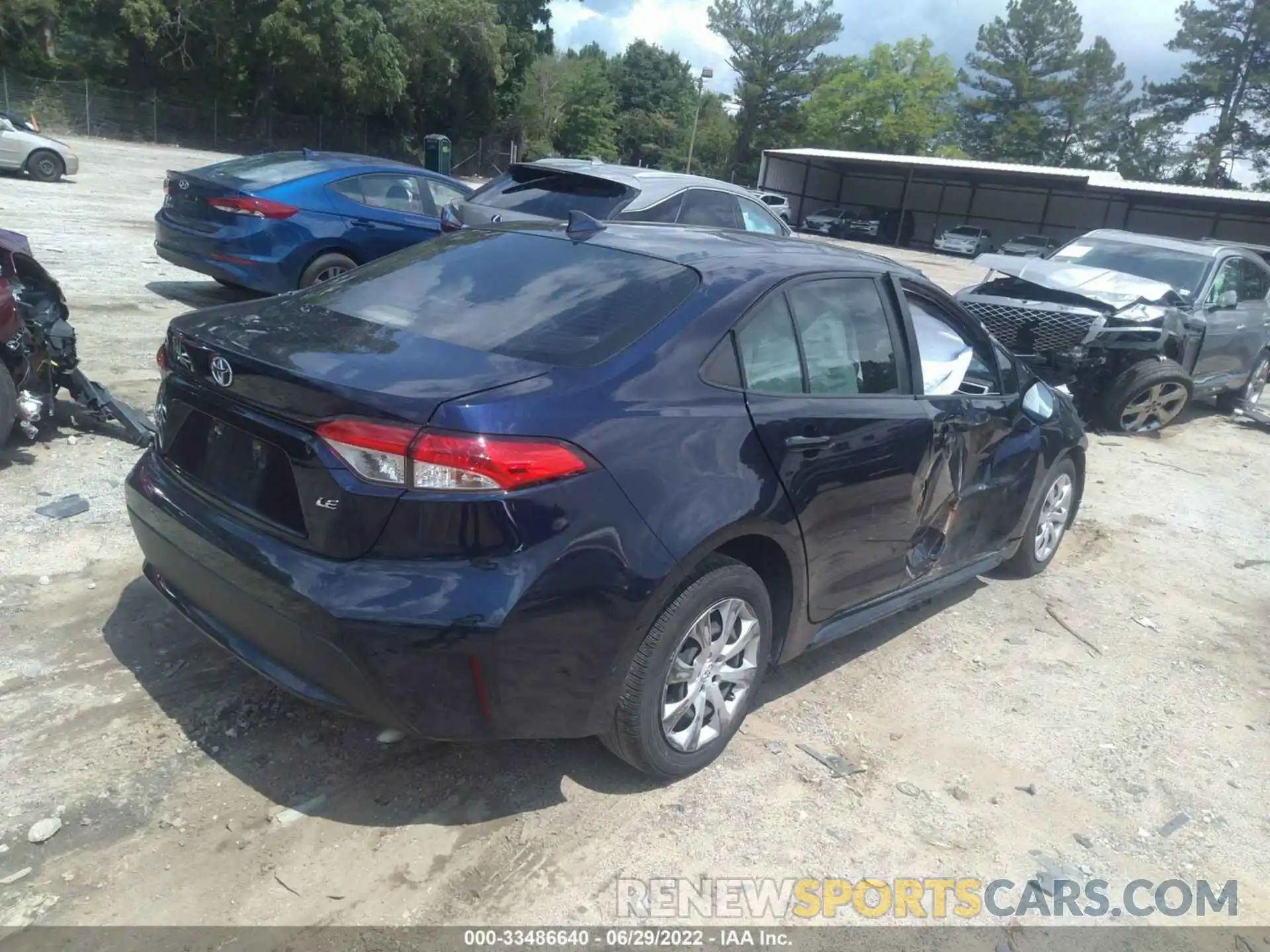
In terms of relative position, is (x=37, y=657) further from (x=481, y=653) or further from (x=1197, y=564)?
(x=1197, y=564)

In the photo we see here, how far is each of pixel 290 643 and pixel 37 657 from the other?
1468 mm

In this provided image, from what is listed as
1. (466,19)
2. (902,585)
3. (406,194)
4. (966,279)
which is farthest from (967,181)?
(902,585)

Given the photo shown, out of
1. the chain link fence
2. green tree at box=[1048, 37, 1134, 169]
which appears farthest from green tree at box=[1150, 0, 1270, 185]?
the chain link fence

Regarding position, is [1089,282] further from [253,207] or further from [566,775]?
[566,775]

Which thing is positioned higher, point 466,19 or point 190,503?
point 466,19

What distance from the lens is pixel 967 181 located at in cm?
4822

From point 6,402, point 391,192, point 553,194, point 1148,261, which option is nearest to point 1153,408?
point 1148,261

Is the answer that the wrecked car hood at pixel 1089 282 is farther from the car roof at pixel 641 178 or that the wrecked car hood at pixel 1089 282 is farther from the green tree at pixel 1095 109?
the green tree at pixel 1095 109

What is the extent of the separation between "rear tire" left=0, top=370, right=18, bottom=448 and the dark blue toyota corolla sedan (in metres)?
2.03

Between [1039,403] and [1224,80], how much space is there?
213 ft

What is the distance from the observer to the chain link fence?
124ft

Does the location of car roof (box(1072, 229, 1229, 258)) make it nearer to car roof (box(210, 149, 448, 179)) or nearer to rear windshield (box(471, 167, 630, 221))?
rear windshield (box(471, 167, 630, 221))

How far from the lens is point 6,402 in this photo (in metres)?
4.84

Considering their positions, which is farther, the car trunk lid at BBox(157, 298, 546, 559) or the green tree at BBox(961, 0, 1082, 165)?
the green tree at BBox(961, 0, 1082, 165)
